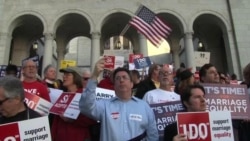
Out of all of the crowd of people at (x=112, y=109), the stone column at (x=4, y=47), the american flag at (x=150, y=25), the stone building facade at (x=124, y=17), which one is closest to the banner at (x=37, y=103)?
the crowd of people at (x=112, y=109)

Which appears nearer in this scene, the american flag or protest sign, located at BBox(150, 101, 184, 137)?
protest sign, located at BBox(150, 101, 184, 137)

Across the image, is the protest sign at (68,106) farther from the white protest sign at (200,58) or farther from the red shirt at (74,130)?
the white protest sign at (200,58)

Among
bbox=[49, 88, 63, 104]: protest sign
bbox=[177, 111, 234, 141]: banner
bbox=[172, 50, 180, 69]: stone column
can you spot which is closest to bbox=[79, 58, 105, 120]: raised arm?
bbox=[177, 111, 234, 141]: banner

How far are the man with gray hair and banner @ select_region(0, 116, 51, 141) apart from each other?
0.93ft

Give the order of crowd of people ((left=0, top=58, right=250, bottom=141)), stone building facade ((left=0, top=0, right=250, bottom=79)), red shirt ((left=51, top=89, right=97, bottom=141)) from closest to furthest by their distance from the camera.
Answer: crowd of people ((left=0, top=58, right=250, bottom=141)) < red shirt ((left=51, top=89, right=97, bottom=141)) < stone building facade ((left=0, top=0, right=250, bottom=79))

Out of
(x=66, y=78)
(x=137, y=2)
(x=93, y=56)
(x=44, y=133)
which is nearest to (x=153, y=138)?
(x=44, y=133)

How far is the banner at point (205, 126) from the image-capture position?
3.33 meters

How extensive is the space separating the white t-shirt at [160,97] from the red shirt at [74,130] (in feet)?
3.64

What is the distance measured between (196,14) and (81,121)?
19.8 meters

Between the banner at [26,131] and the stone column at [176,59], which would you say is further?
the stone column at [176,59]

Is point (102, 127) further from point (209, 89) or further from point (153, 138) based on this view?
point (209, 89)

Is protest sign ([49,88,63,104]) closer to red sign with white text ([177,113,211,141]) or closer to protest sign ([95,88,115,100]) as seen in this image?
protest sign ([95,88,115,100])

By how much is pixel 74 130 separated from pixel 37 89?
1.60 m

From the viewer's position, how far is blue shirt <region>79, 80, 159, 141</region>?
3787 mm
